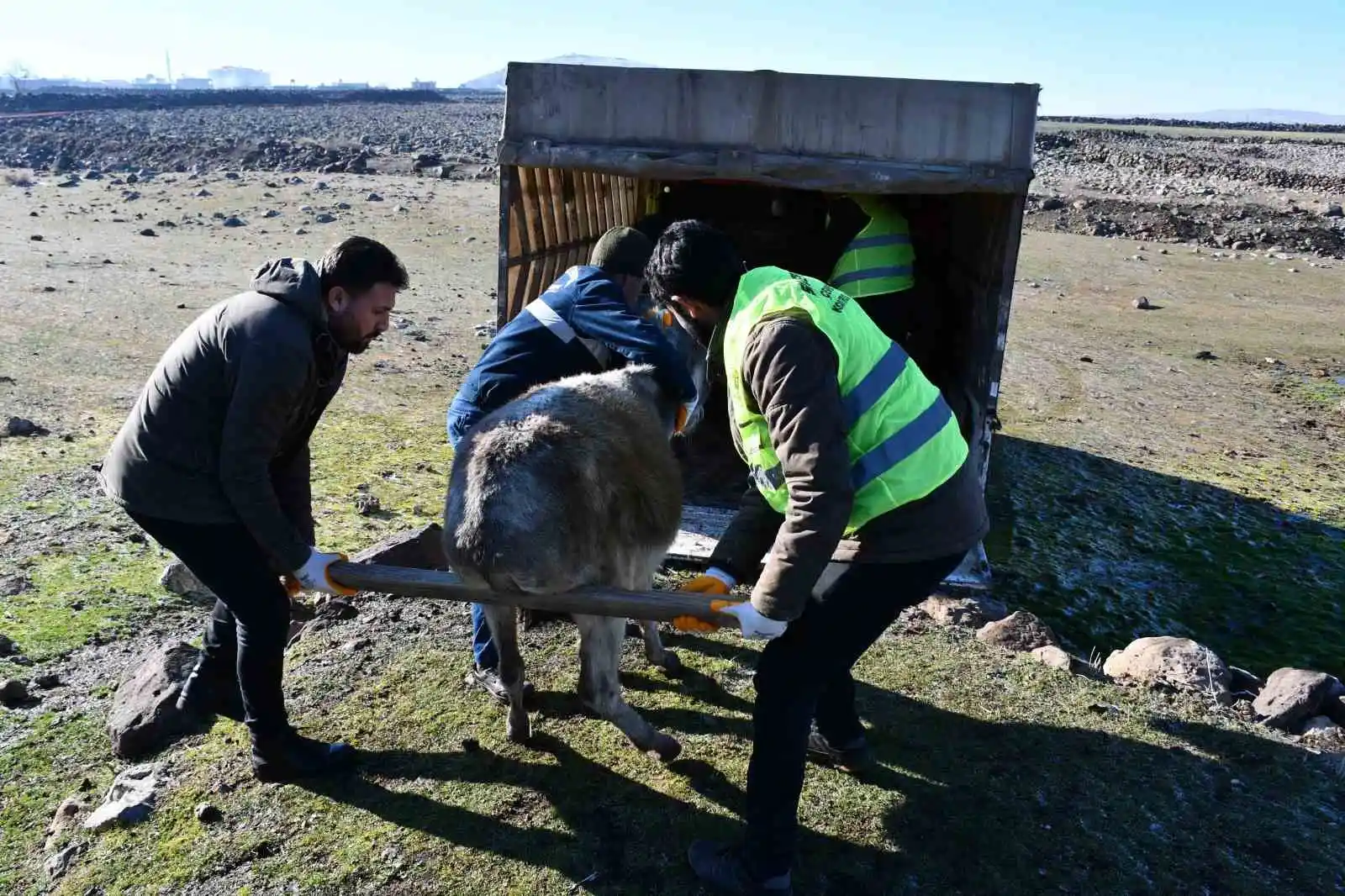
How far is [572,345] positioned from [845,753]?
6.83 ft

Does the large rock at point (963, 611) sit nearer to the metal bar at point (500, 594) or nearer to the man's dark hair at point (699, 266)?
the metal bar at point (500, 594)

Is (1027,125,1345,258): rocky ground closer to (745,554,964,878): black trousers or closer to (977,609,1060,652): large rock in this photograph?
(977,609,1060,652): large rock

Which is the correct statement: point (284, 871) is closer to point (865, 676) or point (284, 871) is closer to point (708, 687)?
point (708, 687)

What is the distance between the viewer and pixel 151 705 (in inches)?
168

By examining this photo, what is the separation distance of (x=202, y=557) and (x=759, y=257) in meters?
7.32

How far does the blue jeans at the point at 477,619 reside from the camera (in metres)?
4.41

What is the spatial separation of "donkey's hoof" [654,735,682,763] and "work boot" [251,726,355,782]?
125 centimetres

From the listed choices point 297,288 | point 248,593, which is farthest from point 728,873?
point 297,288

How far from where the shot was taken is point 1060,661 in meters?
4.98

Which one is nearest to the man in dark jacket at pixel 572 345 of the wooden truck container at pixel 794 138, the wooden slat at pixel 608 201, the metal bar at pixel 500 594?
the metal bar at pixel 500 594

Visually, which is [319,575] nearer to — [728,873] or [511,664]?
[511,664]

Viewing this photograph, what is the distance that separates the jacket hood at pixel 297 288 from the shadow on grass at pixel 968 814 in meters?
1.86

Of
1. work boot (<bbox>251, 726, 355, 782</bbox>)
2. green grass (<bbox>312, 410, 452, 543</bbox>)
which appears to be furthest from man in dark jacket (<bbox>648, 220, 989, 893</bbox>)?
green grass (<bbox>312, 410, 452, 543</bbox>)

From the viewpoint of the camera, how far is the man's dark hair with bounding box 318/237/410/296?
3500 millimetres
